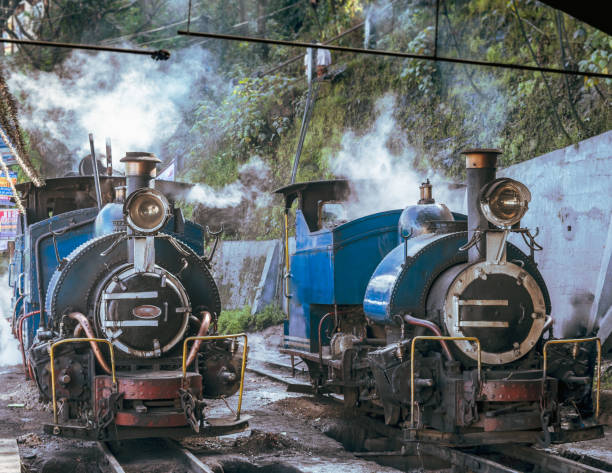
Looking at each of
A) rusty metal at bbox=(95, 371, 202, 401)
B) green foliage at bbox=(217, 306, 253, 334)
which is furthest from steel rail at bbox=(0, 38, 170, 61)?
green foliage at bbox=(217, 306, 253, 334)

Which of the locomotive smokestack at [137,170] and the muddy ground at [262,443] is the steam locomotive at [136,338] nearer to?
the locomotive smokestack at [137,170]

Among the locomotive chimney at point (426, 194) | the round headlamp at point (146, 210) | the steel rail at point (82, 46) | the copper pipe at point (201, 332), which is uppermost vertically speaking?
the steel rail at point (82, 46)

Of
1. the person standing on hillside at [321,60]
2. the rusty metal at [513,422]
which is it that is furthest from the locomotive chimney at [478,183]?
the person standing on hillside at [321,60]

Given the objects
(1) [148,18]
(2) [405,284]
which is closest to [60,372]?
(2) [405,284]

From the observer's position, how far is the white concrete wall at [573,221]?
946 centimetres

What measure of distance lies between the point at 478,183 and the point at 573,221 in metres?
4.39

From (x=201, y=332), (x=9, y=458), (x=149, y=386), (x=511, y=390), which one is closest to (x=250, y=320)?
(x=201, y=332)

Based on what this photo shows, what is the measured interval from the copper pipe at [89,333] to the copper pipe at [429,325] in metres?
2.60

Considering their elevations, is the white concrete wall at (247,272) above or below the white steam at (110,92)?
below

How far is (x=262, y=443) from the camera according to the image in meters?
6.93

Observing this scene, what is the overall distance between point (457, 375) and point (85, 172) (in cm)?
689

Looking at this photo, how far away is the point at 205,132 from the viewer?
25.1 m

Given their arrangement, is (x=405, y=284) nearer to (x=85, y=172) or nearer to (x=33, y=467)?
(x=33, y=467)

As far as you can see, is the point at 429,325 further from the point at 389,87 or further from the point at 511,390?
the point at 389,87
